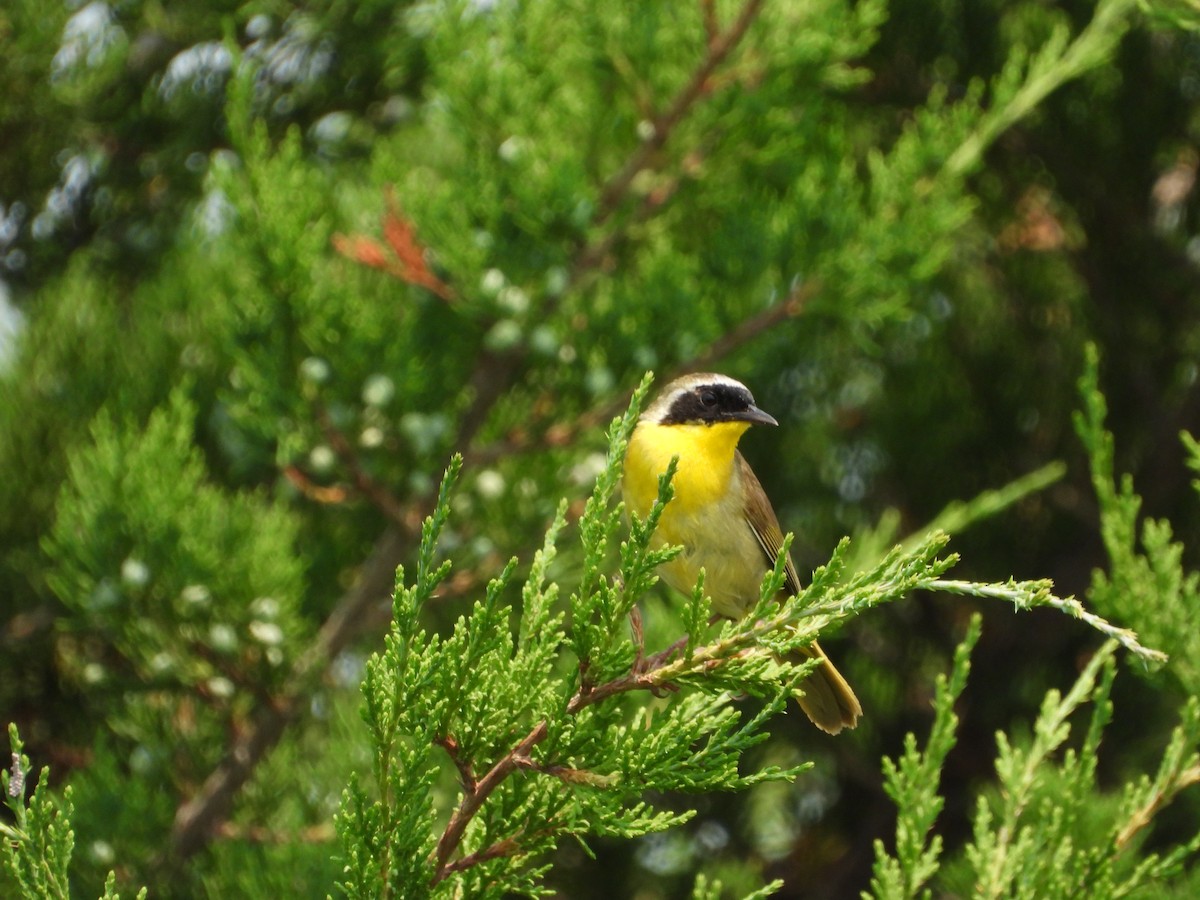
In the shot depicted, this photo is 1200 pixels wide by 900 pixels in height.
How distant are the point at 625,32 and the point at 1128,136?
2.01 meters

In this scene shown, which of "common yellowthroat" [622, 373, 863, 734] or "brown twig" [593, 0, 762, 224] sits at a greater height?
"brown twig" [593, 0, 762, 224]

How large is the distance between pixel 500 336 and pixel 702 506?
756mm

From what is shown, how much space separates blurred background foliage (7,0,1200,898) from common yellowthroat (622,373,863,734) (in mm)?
436

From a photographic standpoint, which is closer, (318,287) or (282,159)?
(282,159)

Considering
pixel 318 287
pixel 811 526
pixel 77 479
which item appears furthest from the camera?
pixel 811 526

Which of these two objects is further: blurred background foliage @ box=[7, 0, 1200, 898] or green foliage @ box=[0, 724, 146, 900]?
blurred background foliage @ box=[7, 0, 1200, 898]

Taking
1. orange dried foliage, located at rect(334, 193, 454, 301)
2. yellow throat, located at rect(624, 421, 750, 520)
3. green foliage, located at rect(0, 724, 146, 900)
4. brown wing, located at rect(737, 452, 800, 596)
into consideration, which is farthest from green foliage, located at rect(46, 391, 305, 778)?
green foliage, located at rect(0, 724, 146, 900)

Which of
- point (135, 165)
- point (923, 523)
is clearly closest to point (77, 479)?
point (135, 165)

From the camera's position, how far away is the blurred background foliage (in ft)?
11.3

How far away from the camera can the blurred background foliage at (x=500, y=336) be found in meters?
3.46

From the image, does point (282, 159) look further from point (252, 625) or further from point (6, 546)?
point (6, 546)

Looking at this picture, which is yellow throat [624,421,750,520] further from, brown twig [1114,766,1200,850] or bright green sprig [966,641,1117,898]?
brown twig [1114,766,1200,850]

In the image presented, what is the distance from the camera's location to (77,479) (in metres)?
3.38

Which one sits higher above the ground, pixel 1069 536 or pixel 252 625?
pixel 252 625
